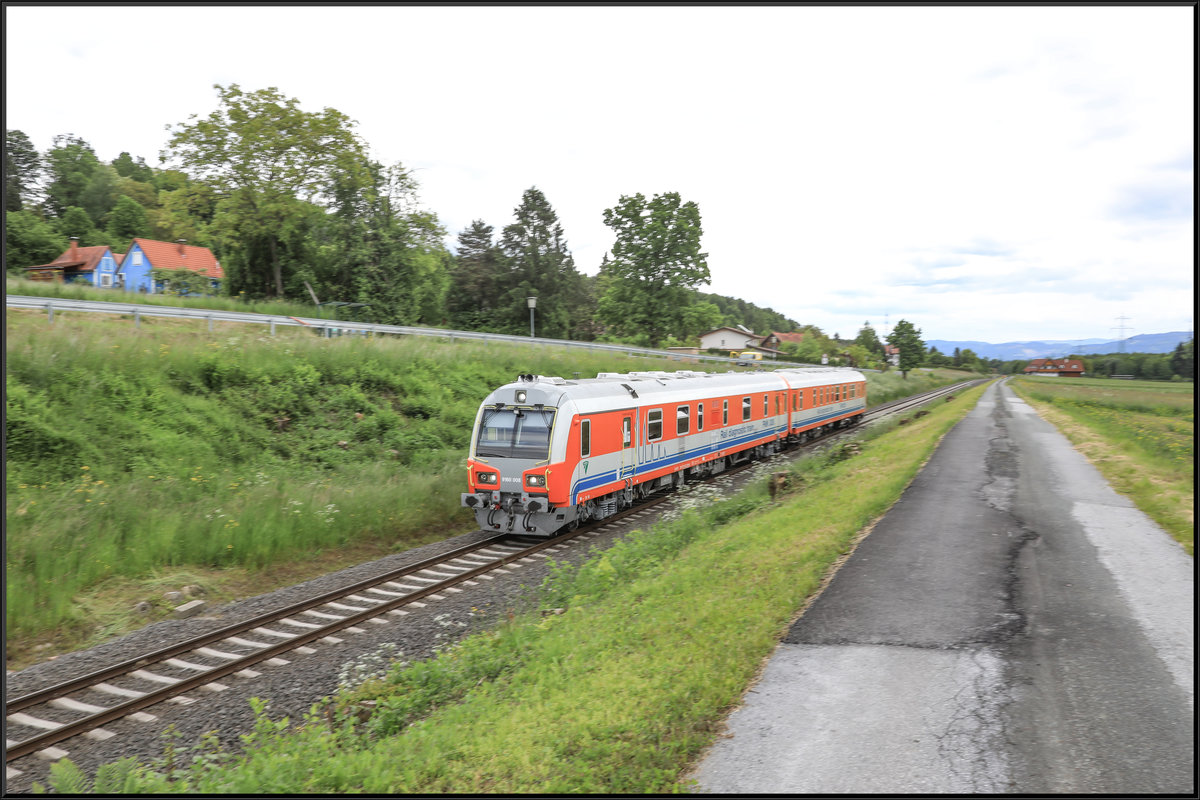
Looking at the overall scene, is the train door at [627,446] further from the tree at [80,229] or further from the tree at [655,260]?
the tree at [80,229]

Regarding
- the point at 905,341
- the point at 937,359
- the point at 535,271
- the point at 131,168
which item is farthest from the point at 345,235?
the point at 937,359

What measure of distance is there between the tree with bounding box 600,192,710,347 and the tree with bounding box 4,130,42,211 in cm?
6673

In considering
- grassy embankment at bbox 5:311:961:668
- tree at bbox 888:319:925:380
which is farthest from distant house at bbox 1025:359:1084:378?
grassy embankment at bbox 5:311:961:668

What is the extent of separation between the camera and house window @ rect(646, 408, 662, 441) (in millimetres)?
17703

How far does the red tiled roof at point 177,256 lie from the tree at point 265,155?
2555 cm

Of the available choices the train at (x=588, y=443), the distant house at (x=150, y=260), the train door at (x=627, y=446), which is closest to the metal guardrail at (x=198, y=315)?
the train at (x=588, y=443)

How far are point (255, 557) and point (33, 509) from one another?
3378 millimetres

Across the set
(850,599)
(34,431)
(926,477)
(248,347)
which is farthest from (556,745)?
(248,347)

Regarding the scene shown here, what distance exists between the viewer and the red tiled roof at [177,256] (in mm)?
56928

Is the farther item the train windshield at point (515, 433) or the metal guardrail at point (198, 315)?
the metal guardrail at point (198, 315)

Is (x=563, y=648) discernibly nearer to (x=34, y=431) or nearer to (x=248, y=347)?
(x=34, y=431)

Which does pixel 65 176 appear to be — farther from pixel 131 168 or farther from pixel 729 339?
pixel 729 339

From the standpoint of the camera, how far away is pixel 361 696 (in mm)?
7781

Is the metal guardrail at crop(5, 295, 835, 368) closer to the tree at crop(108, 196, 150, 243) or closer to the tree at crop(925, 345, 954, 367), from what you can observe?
the tree at crop(108, 196, 150, 243)
